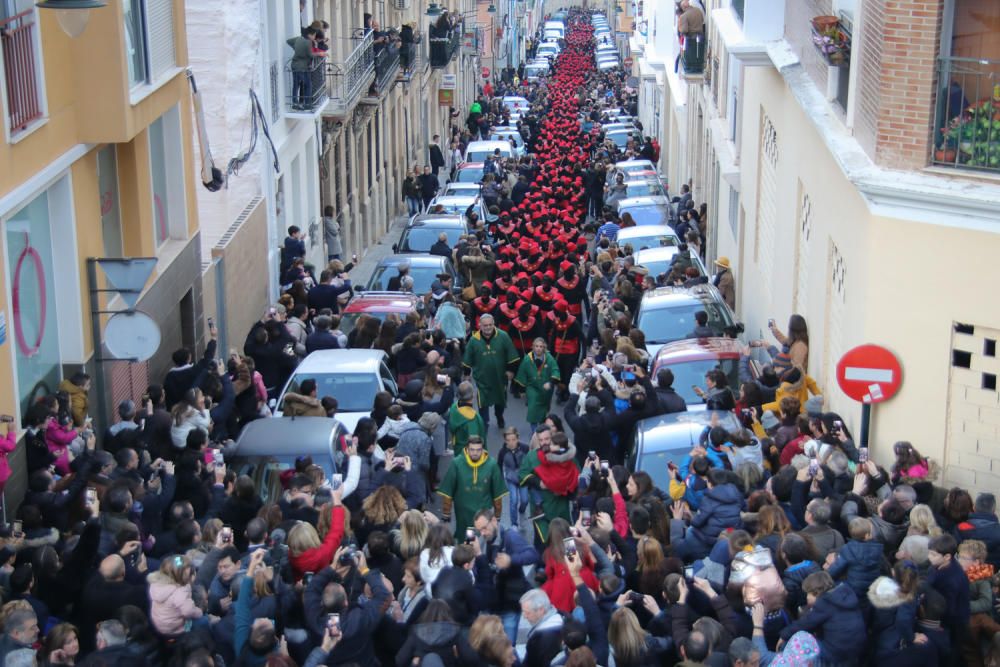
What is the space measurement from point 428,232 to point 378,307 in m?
7.04

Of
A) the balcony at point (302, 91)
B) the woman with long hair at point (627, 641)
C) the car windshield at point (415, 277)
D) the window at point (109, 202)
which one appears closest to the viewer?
the woman with long hair at point (627, 641)

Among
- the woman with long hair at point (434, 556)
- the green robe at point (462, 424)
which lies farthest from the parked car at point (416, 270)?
the woman with long hair at point (434, 556)

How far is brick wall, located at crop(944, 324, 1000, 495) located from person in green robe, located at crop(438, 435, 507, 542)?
12.1ft

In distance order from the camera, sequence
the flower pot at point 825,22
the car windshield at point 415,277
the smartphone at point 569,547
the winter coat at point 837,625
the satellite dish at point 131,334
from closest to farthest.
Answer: the winter coat at point 837,625 → the smartphone at point 569,547 → the satellite dish at point 131,334 → the flower pot at point 825,22 → the car windshield at point 415,277

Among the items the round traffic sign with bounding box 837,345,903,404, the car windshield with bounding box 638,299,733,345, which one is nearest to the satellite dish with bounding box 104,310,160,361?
the round traffic sign with bounding box 837,345,903,404

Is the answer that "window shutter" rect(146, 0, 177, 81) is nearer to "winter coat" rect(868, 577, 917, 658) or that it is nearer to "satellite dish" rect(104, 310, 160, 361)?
"satellite dish" rect(104, 310, 160, 361)

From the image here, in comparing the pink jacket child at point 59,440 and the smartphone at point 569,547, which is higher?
the smartphone at point 569,547

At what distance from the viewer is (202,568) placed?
10.2 metres

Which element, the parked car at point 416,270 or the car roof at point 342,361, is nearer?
the car roof at point 342,361

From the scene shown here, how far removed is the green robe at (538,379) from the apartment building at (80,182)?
159 inches

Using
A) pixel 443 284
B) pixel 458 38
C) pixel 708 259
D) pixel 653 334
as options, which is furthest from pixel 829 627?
pixel 458 38

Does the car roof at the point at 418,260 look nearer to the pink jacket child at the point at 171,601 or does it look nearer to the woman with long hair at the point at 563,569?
the woman with long hair at the point at 563,569

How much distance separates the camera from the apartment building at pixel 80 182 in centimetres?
1327

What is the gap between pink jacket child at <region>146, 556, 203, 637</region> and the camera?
953 cm
